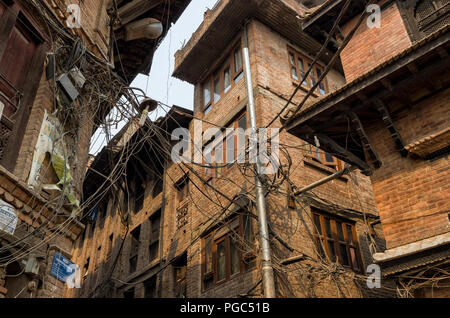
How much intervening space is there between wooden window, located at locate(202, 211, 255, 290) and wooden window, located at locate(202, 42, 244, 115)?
219 inches

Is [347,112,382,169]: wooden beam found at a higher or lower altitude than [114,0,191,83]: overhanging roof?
lower

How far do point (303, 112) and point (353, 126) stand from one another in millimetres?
1209

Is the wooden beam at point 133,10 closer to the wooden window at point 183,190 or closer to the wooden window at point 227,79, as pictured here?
the wooden window at point 227,79

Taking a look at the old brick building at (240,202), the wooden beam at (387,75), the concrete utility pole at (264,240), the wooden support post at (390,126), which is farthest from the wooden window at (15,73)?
the wooden support post at (390,126)

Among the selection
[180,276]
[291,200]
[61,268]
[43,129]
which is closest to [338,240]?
[291,200]

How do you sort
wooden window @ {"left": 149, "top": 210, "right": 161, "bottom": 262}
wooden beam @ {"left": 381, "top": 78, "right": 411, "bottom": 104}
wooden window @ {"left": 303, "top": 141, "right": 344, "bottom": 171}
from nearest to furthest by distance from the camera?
wooden beam @ {"left": 381, "top": 78, "right": 411, "bottom": 104}
wooden window @ {"left": 303, "top": 141, "right": 344, "bottom": 171}
wooden window @ {"left": 149, "top": 210, "right": 161, "bottom": 262}

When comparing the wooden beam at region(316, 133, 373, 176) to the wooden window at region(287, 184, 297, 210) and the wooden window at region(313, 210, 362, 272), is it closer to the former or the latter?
the wooden window at region(287, 184, 297, 210)

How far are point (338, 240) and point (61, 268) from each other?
774 centimetres

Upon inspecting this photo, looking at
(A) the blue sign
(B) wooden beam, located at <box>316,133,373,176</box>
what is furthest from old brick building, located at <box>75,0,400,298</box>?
(A) the blue sign

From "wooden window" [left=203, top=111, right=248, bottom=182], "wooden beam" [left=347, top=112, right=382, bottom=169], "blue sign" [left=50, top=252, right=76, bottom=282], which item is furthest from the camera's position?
"wooden window" [left=203, top=111, right=248, bottom=182]

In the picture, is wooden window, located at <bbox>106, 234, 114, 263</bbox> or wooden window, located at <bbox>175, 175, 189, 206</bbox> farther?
wooden window, located at <bbox>106, 234, 114, 263</bbox>

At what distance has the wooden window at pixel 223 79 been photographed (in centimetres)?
1470

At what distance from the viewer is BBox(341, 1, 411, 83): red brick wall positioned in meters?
8.84
